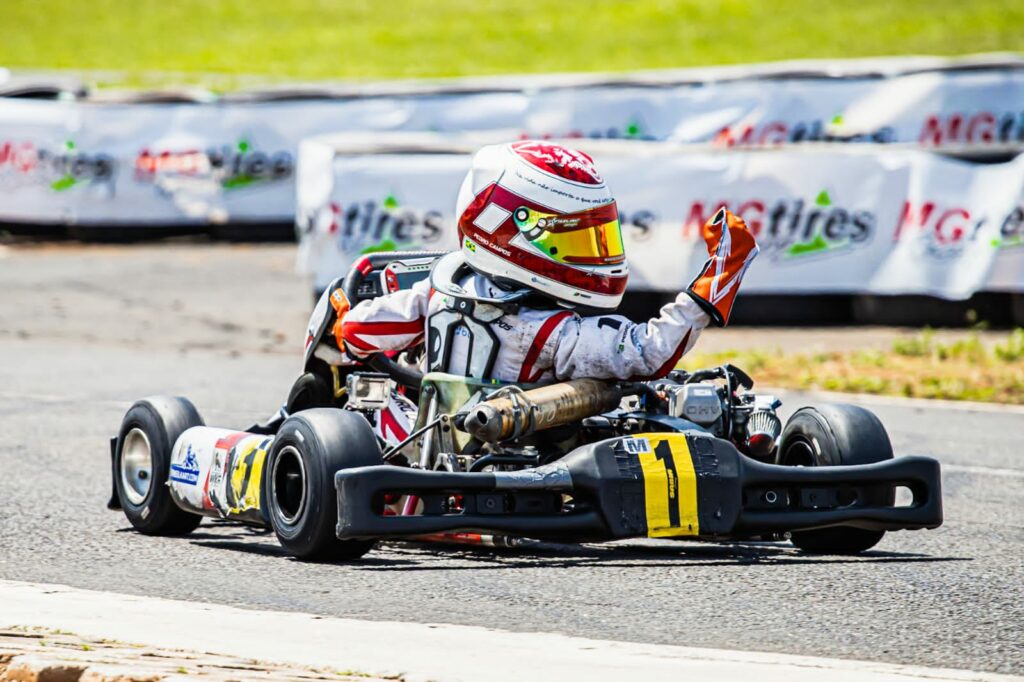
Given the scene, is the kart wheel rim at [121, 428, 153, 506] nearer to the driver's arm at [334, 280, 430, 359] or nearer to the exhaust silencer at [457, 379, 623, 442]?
the driver's arm at [334, 280, 430, 359]

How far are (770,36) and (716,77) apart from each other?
21.0 metres

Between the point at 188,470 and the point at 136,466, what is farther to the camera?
the point at 136,466

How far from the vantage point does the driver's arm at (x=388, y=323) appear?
674 cm

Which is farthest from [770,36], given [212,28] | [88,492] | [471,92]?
[88,492]

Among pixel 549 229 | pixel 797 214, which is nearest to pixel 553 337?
pixel 549 229

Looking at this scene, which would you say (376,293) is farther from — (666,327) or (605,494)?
(605,494)

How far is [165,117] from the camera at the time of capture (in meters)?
20.1

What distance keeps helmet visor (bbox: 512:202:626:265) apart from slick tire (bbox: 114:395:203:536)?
1.55 metres

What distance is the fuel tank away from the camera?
6.48 m

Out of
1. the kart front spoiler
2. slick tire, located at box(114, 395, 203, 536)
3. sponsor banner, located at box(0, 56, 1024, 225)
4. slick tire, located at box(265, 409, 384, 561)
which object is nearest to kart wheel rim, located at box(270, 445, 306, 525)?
slick tire, located at box(265, 409, 384, 561)

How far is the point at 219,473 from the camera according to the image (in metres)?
6.65

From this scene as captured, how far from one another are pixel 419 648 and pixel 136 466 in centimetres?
270

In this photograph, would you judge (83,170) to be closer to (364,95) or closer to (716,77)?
(364,95)

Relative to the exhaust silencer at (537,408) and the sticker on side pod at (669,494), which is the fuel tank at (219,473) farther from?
the sticker on side pod at (669,494)
